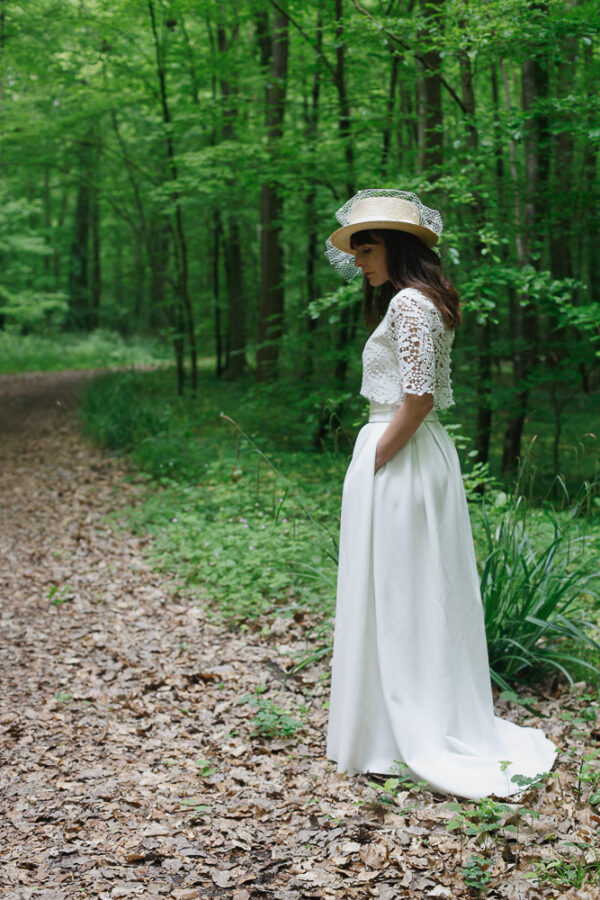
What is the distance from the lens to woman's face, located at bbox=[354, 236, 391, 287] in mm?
3031

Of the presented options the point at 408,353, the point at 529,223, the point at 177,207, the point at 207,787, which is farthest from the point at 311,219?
the point at 207,787

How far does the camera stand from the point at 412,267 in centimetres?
300

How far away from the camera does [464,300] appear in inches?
222

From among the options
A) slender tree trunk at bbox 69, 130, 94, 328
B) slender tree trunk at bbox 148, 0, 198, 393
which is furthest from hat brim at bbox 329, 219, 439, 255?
slender tree trunk at bbox 69, 130, 94, 328

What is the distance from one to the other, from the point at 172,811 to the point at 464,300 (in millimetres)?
4169

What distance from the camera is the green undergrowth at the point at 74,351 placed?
18750 millimetres

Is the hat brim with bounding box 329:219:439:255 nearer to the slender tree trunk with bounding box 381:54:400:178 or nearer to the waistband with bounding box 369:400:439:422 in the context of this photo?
the waistband with bounding box 369:400:439:422

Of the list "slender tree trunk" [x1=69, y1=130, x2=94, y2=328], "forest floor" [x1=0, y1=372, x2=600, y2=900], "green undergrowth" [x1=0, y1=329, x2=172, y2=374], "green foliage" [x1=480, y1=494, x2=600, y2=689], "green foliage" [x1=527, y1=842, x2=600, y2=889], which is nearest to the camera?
"green foliage" [x1=527, y1=842, x2=600, y2=889]

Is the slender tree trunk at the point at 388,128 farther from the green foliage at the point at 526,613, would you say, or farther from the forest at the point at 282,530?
the green foliage at the point at 526,613

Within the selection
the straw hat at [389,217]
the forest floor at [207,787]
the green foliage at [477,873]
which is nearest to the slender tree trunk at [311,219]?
the forest floor at [207,787]

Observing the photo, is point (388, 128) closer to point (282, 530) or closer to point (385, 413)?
point (282, 530)

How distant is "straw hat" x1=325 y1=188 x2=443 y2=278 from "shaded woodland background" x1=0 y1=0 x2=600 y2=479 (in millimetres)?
1042

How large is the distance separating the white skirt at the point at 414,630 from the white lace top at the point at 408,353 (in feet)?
0.32

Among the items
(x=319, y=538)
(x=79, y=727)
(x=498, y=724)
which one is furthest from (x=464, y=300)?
(x=79, y=727)
